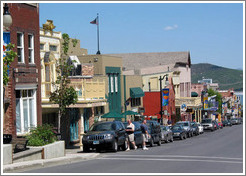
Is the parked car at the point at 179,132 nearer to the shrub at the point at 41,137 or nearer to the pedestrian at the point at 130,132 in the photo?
the pedestrian at the point at 130,132

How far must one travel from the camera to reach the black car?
26550 mm

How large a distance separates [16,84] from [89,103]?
28.4 ft

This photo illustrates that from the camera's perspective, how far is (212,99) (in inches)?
4459

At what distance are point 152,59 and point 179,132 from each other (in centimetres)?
4305

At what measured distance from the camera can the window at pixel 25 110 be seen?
27.3 m

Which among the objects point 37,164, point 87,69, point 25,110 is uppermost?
point 87,69

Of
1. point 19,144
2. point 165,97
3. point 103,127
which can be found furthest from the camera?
point 165,97

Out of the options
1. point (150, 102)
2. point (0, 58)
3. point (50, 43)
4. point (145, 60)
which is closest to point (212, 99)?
point (145, 60)

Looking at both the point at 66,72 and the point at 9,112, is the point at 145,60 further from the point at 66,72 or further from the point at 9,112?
the point at 9,112

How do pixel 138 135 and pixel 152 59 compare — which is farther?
pixel 152 59

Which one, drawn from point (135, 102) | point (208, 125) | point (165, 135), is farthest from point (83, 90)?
point (208, 125)

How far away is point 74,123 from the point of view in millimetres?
37688

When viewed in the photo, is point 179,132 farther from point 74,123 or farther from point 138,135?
point 138,135

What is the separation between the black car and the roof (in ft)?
190
